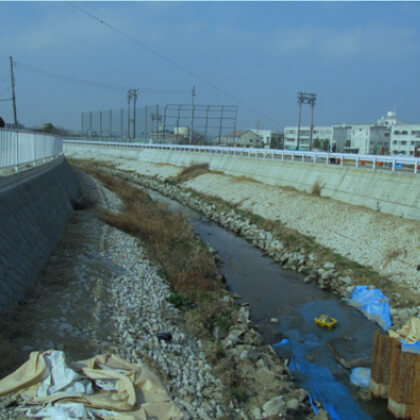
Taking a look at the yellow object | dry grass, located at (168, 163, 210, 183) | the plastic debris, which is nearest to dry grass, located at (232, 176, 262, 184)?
dry grass, located at (168, 163, 210, 183)

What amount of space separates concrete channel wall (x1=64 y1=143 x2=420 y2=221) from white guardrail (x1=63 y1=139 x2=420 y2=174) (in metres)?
0.61

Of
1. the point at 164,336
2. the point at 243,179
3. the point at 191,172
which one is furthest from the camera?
the point at 191,172

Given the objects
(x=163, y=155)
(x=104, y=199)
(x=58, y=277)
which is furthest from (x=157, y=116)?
(x=58, y=277)

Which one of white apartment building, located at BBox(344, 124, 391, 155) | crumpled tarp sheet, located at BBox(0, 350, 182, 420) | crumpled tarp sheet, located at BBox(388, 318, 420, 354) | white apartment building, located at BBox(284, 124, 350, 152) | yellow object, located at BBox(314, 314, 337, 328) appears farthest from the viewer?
white apartment building, located at BBox(284, 124, 350, 152)

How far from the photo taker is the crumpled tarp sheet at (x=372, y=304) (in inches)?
514

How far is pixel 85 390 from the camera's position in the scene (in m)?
6.14

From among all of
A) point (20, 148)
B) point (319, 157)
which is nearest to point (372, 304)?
point (20, 148)

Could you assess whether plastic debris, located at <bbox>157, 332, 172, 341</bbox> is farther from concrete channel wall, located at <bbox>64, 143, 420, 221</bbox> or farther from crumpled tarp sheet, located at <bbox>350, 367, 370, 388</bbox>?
concrete channel wall, located at <bbox>64, 143, 420, 221</bbox>

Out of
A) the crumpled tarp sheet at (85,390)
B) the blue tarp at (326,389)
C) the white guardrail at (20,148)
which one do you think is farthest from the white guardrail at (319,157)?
the crumpled tarp sheet at (85,390)

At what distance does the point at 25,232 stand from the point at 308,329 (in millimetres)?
8052

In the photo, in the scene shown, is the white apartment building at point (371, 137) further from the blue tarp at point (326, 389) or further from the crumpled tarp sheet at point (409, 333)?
the blue tarp at point (326, 389)

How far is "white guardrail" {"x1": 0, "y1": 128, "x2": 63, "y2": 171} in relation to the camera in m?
13.8

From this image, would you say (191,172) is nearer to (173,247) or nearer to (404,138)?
(173,247)

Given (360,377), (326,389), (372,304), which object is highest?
(372,304)
